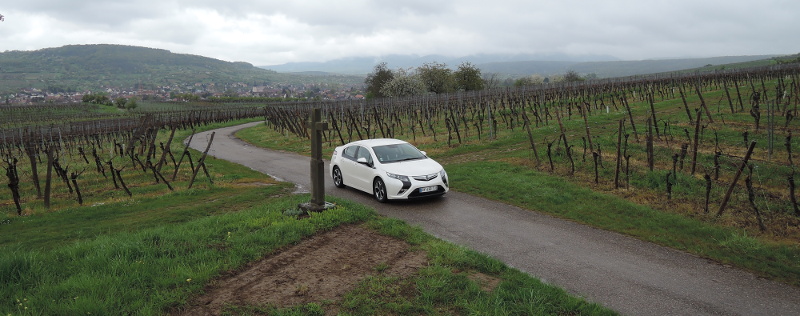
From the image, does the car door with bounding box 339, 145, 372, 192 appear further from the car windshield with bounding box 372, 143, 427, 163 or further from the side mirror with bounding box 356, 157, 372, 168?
the car windshield with bounding box 372, 143, 427, 163

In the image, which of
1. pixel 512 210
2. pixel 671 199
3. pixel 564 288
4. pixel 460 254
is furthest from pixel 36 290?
pixel 671 199

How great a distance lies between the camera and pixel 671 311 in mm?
5551

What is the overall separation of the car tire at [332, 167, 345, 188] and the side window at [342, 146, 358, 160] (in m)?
0.54

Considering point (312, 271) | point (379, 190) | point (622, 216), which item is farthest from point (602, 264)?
point (379, 190)

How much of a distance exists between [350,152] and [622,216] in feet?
23.7

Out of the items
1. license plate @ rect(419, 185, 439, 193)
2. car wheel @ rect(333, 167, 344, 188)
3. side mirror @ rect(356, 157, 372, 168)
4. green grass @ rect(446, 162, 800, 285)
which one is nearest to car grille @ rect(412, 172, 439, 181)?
license plate @ rect(419, 185, 439, 193)

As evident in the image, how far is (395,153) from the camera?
12.5 meters

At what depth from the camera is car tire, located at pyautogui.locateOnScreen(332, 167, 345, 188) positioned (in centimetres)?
1381

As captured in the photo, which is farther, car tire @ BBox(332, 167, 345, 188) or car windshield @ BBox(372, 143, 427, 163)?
car tire @ BBox(332, 167, 345, 188)

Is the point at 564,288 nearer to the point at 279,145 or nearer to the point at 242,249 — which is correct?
the point at 242,249

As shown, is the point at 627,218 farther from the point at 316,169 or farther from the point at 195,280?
the point at 195,280

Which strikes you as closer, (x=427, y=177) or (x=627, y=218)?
(x=627, y=218)

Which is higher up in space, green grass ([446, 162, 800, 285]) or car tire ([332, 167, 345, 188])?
car tire ([332, 167, 345, 188])

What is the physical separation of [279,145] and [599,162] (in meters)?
21.0
